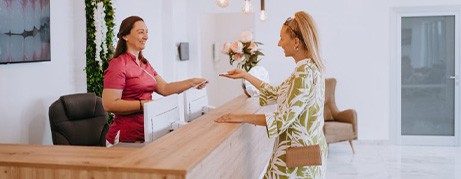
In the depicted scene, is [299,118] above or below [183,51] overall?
below

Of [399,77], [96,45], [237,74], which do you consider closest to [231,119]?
[237,74]

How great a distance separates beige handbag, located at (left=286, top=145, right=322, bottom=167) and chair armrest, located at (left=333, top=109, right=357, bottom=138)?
195 inches

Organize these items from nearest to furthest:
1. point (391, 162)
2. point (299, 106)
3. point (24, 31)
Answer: point (299, 106)
point (24, 31)
point (391, 162)

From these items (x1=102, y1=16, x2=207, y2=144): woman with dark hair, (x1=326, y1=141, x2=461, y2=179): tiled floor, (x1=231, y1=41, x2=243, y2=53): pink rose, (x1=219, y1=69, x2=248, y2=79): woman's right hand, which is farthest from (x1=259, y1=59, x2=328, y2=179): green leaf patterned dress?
(x1=326, y1=141, x2=461, y2=179): tiled floor

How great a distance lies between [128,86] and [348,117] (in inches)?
190

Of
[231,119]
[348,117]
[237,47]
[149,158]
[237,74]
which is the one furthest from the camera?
[348,117]

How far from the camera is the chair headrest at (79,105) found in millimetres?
4113

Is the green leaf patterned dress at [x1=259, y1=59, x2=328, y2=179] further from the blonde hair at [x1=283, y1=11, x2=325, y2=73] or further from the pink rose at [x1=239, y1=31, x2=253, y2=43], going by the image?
the pink rose at [x1=239, y1=31, x2=253, y2=43]

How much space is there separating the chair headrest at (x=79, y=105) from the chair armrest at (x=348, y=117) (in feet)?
13.6

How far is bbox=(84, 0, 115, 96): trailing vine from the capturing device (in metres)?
5.16

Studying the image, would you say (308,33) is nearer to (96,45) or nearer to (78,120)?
(78,120)

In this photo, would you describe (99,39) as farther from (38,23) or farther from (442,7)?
(442,7)

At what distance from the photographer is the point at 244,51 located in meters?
4.56

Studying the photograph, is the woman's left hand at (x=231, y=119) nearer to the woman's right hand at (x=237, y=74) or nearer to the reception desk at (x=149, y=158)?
the reception desk at (x=149, y=158)
